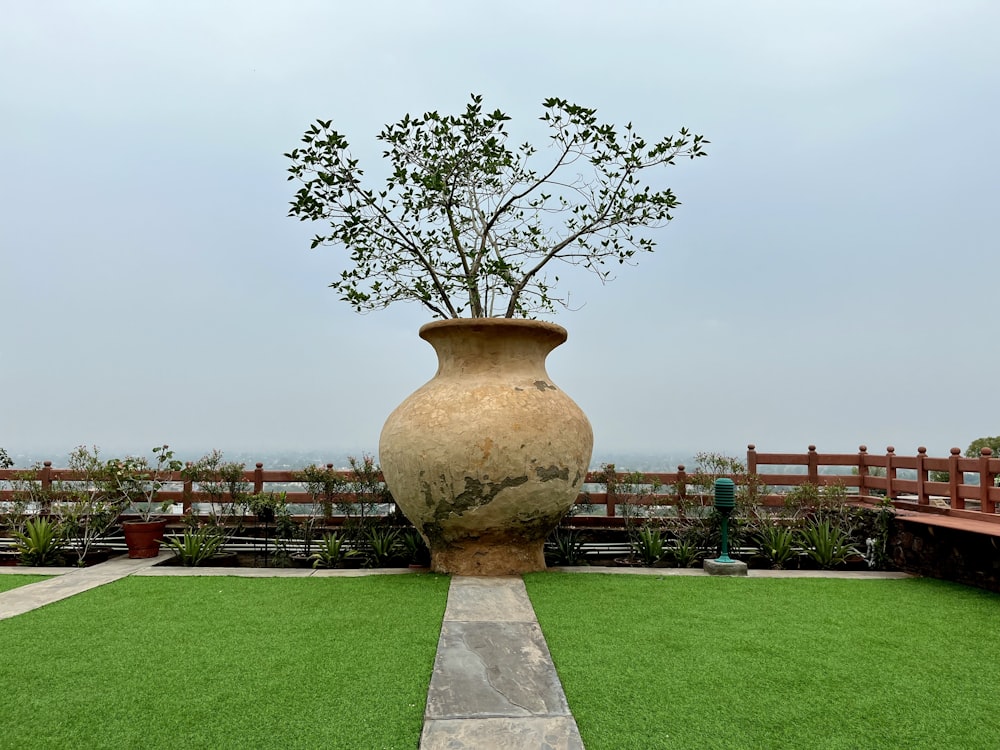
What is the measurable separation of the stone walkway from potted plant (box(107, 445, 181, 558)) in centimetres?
97

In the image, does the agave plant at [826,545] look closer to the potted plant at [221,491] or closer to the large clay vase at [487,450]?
the large clay vase at [487,450]

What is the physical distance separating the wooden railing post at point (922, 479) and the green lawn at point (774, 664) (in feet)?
8.85

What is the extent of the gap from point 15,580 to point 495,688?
5.12 meters

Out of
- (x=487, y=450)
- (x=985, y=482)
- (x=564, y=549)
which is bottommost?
(x=564, y=549)

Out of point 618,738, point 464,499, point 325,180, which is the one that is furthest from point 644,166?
point 618,738

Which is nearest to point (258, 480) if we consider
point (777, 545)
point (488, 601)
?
point (488, 601)

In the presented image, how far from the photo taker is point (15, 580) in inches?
219

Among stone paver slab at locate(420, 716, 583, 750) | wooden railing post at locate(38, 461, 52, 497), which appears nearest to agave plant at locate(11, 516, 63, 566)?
wooden railing post at locate(38, 461, 52, 497)

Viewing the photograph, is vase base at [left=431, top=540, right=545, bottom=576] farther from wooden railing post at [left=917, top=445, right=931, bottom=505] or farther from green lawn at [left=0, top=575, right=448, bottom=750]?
wooden railing post at [left=917, top=445, right=931, bottom=505]

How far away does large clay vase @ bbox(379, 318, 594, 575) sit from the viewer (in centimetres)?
516

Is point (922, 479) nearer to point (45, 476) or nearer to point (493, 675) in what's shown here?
point (493, 675)

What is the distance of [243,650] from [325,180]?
14.7 feet

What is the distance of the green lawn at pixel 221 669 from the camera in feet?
8.27

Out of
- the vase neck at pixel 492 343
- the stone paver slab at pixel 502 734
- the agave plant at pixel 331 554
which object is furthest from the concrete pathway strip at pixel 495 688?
the agave plant at pixel 331 554
